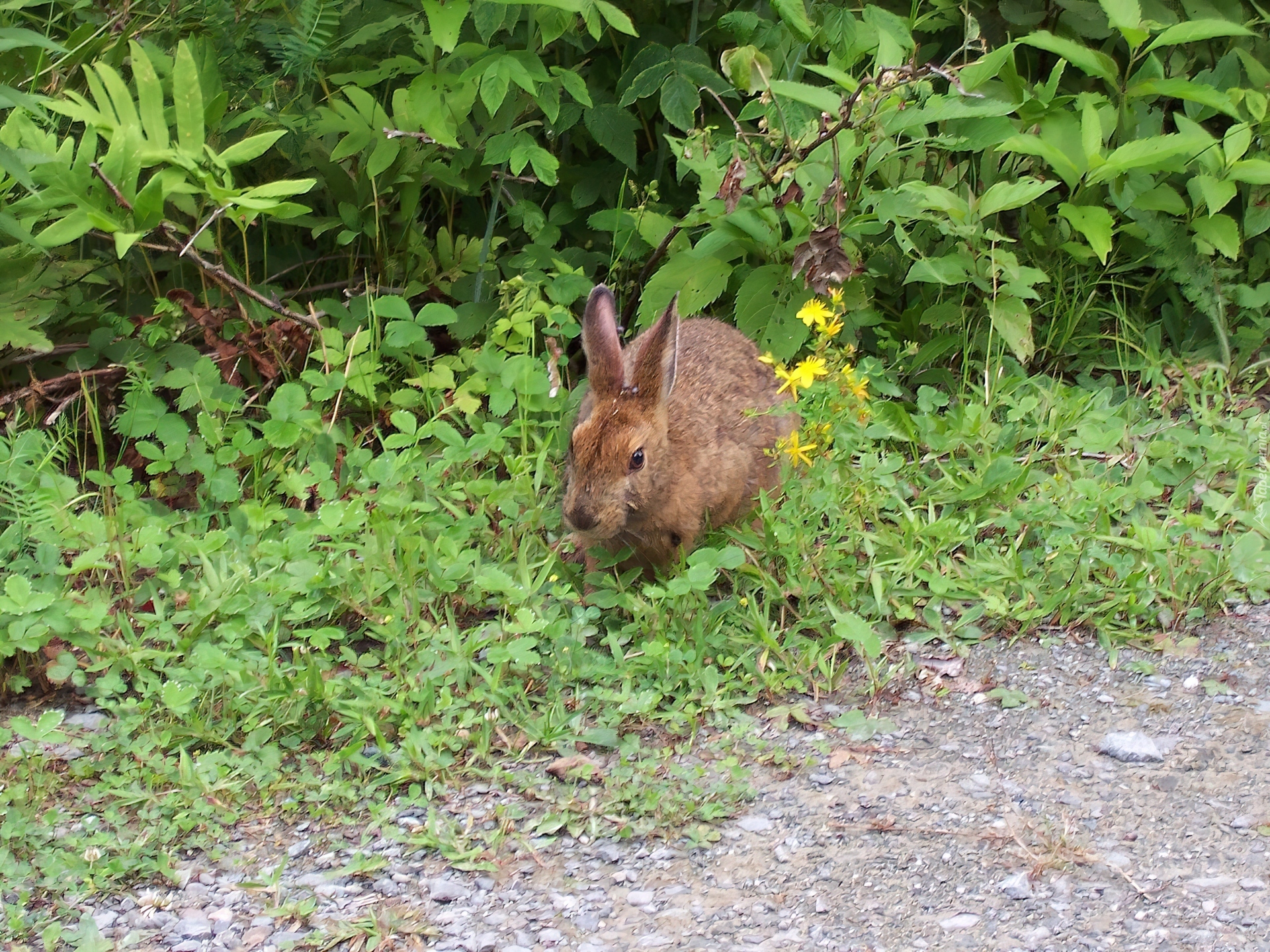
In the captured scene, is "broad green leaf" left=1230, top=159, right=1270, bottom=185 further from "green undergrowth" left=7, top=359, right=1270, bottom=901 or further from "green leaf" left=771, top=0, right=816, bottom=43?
"green leaf" left=771, top=0, right=816, bottom=43

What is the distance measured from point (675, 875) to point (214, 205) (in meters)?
3.19

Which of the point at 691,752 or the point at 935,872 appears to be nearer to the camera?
the point at 935,872

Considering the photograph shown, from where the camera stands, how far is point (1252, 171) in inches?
200

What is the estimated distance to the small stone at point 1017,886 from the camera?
2.88m

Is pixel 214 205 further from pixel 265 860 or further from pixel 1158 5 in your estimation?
pixel 1158 5

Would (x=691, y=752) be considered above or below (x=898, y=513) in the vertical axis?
below

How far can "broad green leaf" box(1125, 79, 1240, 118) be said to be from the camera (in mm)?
5047

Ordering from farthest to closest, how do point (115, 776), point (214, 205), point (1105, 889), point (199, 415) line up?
point (214, 205)
point (199, 415)
point (115, 776)
point (1105, 889)

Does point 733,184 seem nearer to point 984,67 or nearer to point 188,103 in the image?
point 984,67

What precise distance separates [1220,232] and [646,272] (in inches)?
90.4

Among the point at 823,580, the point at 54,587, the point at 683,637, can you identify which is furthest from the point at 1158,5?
the point at 54,587

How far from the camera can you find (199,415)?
455cm

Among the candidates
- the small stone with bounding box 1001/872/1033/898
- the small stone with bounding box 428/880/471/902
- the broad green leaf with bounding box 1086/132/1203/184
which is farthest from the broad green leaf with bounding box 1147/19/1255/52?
the small stone with bounding box 428/880/471/902

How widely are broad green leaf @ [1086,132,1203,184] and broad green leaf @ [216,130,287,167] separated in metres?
3.05
